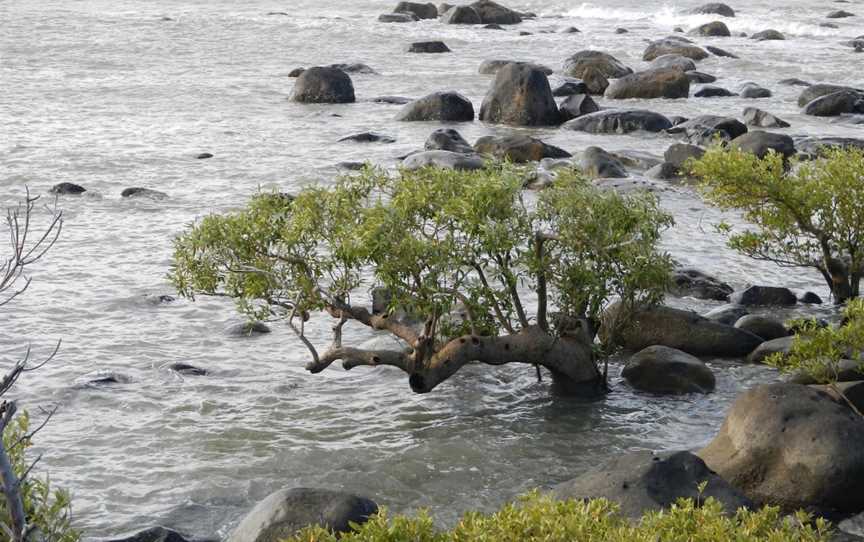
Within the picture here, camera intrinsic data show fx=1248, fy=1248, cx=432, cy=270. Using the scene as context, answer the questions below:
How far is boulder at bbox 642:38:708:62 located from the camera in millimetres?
41781

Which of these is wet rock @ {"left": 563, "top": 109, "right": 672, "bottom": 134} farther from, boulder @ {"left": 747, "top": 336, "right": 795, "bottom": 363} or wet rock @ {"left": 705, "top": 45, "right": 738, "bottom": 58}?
boulder @ {"left": 747, "top": 336, "right": 795, "bottom": 363}

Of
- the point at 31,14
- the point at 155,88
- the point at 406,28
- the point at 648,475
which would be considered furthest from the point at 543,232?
the point at 31,14

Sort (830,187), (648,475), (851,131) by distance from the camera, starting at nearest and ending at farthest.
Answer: (648,475)
(830,187)
(851,131)

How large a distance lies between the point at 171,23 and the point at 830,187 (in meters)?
40.3

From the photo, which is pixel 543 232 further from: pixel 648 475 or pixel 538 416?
pixel 648 475

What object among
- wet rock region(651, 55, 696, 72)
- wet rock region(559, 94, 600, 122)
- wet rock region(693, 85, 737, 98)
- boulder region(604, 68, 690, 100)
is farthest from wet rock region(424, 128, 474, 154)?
wet rock region(651, 55, 696, 72)

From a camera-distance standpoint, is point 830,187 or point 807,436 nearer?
point 807,436

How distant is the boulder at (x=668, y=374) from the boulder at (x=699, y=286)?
10.5ft

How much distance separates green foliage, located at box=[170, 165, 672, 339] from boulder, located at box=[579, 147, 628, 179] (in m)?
10.5

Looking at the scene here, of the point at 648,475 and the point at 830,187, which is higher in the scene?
the point at 830,187

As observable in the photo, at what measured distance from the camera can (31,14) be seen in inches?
2051

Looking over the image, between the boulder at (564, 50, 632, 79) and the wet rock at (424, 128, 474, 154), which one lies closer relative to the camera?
the wet rock at (424, 128, 474, 154)

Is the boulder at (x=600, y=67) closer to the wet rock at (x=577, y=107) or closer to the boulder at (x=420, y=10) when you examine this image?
the wet rock at (x=577, y=107)

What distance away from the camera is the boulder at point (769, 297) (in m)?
16.9
